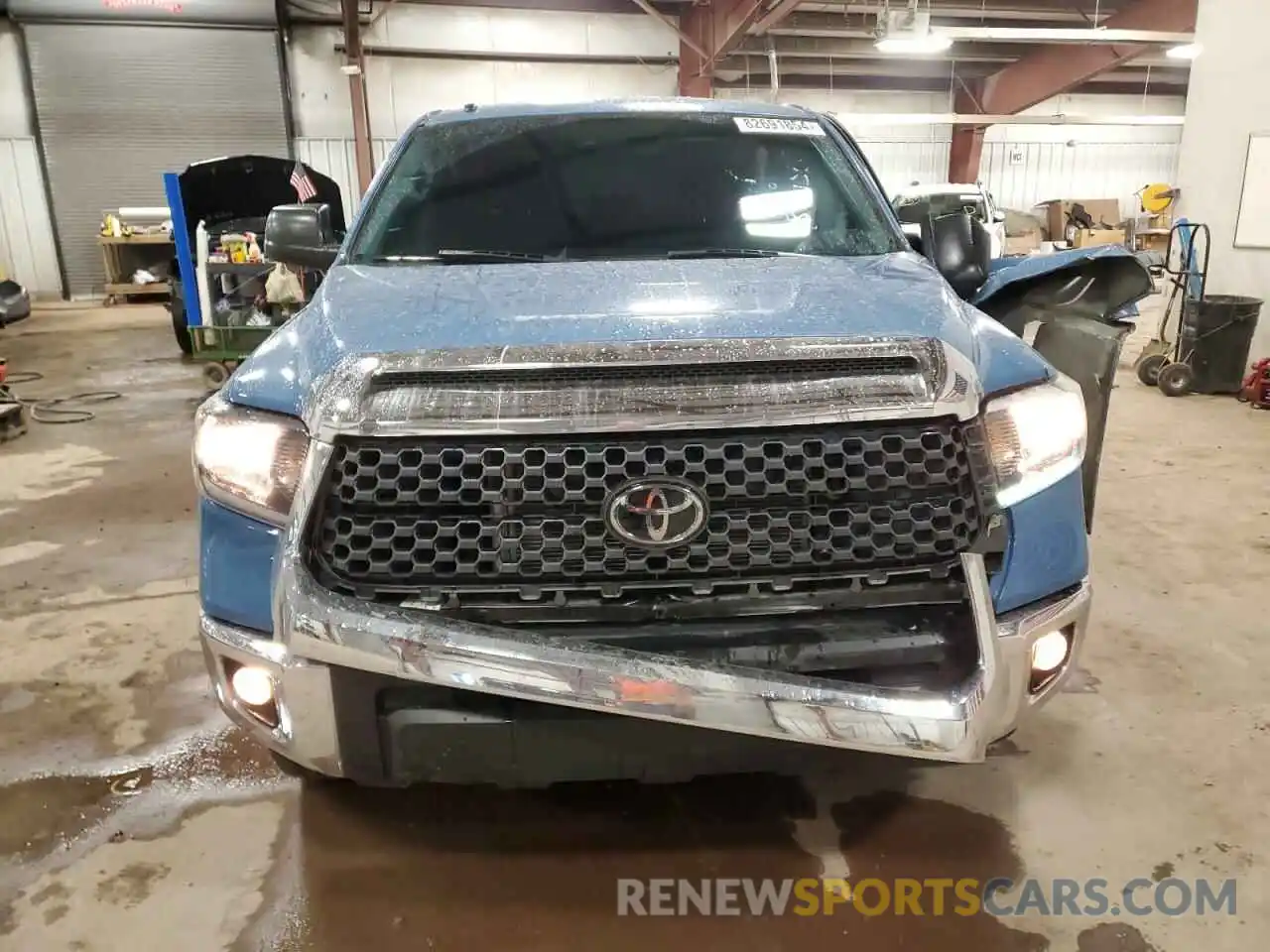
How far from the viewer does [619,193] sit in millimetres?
2623

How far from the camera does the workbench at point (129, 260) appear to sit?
544 inches

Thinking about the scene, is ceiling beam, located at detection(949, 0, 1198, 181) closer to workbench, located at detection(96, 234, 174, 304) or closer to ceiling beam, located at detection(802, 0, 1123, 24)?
ceiling beam, located at detection(802, 0, 1123, 24)

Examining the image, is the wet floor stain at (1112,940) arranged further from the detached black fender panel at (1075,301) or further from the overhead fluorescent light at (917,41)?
the overhead fluorescent light at (917,41)

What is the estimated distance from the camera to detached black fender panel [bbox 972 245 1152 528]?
2436mm

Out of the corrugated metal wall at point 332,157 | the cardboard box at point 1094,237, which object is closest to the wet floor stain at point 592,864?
the corrugated metal wall at point 332,157

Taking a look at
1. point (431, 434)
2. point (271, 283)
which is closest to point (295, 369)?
point (431, 434)

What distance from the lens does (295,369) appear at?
69.5 inches

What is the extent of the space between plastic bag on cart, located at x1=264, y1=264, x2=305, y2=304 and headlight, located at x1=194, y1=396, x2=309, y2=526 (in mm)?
5754

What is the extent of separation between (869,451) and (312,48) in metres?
16.2

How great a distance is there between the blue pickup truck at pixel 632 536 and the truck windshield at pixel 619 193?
2.35ft

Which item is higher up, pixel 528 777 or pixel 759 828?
pixel 528 777

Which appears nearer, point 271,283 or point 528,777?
point 528,777

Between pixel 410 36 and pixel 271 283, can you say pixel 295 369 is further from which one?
pixel 410 36

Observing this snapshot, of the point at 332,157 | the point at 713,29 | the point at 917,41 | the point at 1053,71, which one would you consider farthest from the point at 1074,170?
the point at 332,157
